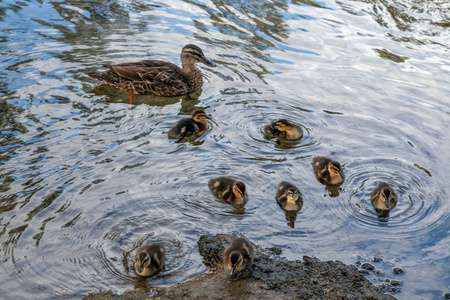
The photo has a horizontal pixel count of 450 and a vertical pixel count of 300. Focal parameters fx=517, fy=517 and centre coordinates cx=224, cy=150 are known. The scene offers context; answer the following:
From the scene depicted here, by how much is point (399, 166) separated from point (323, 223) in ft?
5.30

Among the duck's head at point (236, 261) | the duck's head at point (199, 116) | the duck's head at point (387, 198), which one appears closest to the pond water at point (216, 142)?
the duck's head at point (387, 198)

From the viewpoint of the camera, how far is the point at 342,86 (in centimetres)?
802

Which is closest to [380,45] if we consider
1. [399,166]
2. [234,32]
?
[234,32]

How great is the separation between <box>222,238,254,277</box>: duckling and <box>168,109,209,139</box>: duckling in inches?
96.0

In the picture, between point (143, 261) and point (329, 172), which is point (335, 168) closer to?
point (329, 172)

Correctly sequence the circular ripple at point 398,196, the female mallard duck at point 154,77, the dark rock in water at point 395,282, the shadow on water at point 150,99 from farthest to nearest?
the female mallard duck at point 154,77 → the shadow on water at point 150,99 → the circular ripple at point 398,196 → the dark rock in water at point 395,282

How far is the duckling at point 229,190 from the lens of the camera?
5.04 m

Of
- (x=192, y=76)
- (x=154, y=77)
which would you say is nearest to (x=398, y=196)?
(x=192, y=76)

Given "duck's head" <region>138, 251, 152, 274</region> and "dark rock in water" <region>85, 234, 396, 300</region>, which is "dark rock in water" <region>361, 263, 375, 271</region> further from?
"duck's head" <region>138, 251, 152, 274</region>

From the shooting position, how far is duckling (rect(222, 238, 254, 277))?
3.90m

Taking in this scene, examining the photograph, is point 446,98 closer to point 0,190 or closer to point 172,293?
point 172,293

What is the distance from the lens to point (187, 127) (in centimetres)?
632

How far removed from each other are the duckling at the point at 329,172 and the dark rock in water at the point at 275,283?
4.52 feet

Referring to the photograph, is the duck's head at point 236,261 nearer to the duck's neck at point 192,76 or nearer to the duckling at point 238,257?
the duckling at point 238,257
